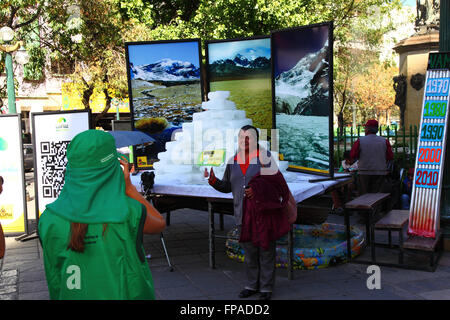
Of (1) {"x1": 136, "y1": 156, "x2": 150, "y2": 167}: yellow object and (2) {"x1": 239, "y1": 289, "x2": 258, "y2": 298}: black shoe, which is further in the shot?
(1) {"x1": 136, "y1": 156, "x2": 150, "y2": 167}: yellow object

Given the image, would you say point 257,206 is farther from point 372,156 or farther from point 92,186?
point 372,156

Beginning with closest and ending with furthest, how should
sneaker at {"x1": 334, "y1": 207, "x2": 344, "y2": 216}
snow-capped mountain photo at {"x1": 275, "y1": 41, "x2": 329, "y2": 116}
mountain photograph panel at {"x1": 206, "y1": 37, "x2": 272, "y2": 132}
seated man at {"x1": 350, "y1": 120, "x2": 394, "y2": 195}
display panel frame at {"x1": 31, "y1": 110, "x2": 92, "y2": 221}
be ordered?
snow-capped mountain photo at {"x1": 275, "y1": 41, "x2": 329, "y2": 116}, mountain photograph panel at {"x1": 206, "y1": 37, "x2": 272, "y2": 132}, display panel frame at {"x1": 31, "y1": 110, "x2": 92, "y2": 221}, seated man at {"x1": 350, "y1": 120, "x2": 394, "y2": 195}, sneaker at {"x1": 334, "y1": 207, "x2": 344, "y2": 216}

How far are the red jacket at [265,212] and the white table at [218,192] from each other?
2.30 ft

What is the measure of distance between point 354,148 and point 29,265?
18.0 feet

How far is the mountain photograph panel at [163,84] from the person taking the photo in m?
7.67

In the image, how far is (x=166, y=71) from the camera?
25.2ft

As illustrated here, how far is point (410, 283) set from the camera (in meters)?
5.32

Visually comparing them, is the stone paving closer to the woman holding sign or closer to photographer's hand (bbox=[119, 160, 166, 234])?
the woman holding sign

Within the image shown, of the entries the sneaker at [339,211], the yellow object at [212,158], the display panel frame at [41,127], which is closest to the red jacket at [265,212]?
the yellow object at [212,158]

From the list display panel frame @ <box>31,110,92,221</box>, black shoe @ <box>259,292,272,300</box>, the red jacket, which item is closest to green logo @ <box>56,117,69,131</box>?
display panel frame @ <box>31,110,92,221</box>

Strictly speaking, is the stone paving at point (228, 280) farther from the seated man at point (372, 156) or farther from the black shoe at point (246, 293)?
the seated man at point (372, 156)

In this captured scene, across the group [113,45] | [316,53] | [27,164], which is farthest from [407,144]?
[27,164]

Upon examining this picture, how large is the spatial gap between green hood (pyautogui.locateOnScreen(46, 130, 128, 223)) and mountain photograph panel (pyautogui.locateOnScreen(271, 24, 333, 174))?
4.13 meters

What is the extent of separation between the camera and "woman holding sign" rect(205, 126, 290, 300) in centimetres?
478
